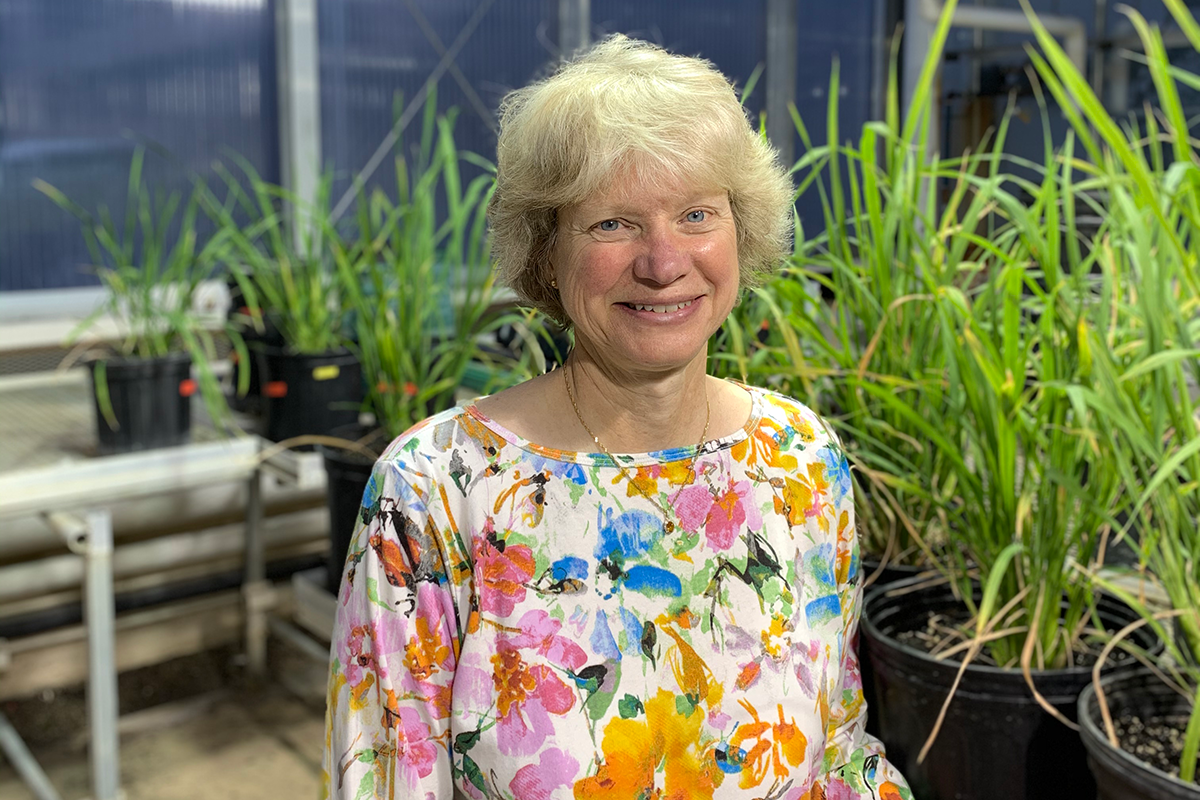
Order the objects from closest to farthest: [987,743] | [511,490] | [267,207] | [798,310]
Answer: [511,490] → [987,743] → [798,310] → [267,207]

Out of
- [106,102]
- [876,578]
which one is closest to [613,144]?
[876,578]

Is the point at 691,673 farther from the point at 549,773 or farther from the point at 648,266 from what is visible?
the point at 648,266

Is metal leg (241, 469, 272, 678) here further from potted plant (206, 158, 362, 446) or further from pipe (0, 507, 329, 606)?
potted plant (206, 158, 362, 446)

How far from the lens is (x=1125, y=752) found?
94cm

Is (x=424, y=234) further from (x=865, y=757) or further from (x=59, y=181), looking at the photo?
(x=59, y=181)

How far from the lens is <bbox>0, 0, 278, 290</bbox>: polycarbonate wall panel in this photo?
293 cm

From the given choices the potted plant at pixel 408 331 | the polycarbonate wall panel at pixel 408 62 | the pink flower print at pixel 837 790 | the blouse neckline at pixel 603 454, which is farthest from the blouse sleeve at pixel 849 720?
the polycarbonate wall panel at pixel 408 62

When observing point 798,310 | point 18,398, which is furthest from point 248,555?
point 798,310

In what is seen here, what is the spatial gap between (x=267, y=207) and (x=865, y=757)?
173 centimetres

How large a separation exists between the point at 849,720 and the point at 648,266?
0.45 metres

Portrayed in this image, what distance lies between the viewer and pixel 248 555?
259cm

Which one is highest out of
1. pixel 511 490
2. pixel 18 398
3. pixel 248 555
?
pixel 511 490

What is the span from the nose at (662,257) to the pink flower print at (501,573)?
0.23 meters

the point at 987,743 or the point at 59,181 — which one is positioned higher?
the point at 59,181
